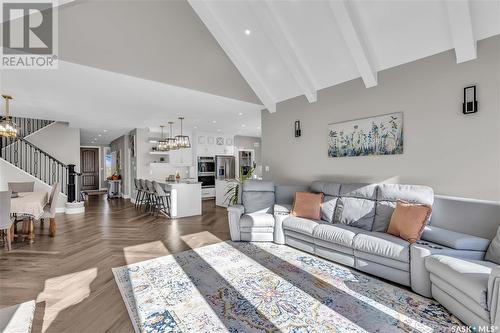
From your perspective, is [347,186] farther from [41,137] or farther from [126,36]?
[41,137]

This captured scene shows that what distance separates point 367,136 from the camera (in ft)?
12.6

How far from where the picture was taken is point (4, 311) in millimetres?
2020

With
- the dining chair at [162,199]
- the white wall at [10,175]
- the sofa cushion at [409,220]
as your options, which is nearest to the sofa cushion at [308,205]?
the sofa cushion at [409,220]

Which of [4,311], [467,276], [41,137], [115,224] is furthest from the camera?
[41,137]

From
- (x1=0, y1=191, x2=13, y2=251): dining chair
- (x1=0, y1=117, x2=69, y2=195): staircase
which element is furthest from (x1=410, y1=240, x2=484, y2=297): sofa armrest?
(x1=0, y1=117, x2=69, y2=195): staircase

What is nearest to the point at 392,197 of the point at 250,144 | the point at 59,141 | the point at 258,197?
the point at 258,197

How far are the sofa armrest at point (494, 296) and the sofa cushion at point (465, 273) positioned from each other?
0.04 metres

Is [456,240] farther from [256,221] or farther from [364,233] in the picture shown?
[256,221]

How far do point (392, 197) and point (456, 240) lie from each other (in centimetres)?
86

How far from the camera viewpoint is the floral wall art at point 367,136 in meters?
3.48

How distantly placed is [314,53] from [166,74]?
253cm

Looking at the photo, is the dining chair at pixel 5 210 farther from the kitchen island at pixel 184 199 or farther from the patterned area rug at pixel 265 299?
the kitchen island at pixel 184 199

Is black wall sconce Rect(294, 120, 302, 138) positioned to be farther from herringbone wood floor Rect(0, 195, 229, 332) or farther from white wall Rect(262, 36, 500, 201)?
herringbone wood floor Rect(0, 195, 229, 332)

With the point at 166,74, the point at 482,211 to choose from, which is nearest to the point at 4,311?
the point at 166,74
